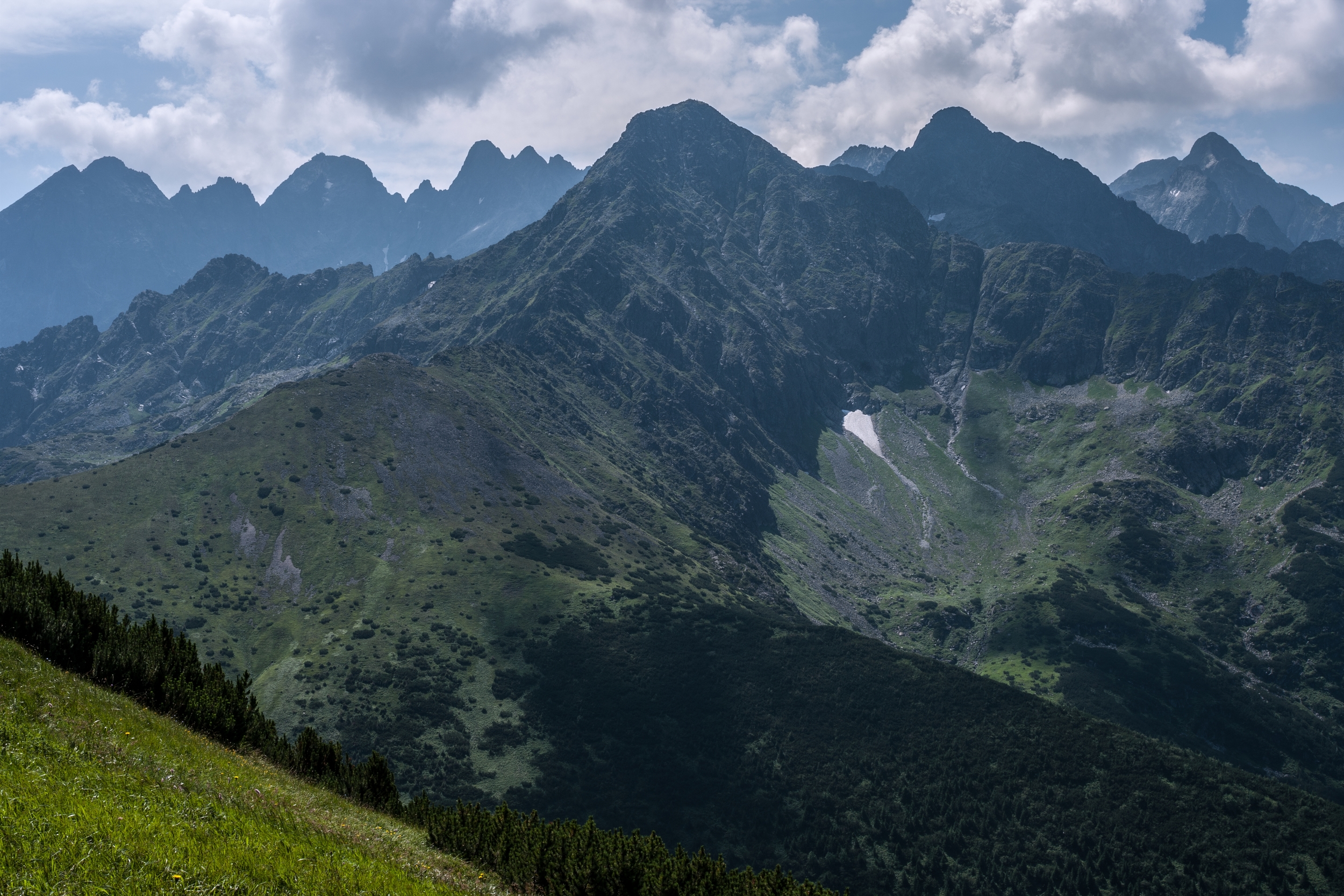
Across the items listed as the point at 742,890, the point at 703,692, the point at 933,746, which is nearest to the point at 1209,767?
the point at 933,746

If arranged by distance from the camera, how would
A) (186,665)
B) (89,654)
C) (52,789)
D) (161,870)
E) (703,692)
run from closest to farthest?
1. (161,870)
2. (52,789)
3. (89,654)
4. (186,665)
5. (703,692)

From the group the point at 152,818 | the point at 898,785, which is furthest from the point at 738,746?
the point at 152,818

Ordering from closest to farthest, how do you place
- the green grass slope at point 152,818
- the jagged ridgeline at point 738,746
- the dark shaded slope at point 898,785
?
the green grass slope at point 152,818 < the dark shaded slope at point 898,785 < the jagged ridgeline at point 738,746

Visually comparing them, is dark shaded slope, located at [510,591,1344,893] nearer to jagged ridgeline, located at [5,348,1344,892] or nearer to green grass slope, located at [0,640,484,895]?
jagged ridgeline, located at [5,348,1344,892]

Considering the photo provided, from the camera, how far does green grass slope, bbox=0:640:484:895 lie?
45.8 ft

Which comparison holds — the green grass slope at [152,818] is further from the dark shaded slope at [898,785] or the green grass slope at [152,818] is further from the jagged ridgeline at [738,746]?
the dark shaded slope at [898,785]

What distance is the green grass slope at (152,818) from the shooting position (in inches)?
550

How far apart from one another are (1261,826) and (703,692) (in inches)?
4530

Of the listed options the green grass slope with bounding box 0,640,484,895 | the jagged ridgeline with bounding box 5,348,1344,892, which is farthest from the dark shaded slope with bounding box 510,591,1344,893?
the green grass slope with bounding box 0,640,484,895

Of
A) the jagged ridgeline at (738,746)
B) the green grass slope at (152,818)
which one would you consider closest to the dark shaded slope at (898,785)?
the jagged ridgeline at (738,746)

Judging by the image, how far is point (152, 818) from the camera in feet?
55.8

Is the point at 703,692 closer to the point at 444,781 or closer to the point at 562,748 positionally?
the point at 562,748

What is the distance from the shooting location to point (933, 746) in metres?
175

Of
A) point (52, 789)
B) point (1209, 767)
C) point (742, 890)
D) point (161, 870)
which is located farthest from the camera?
point (1209, 767)
